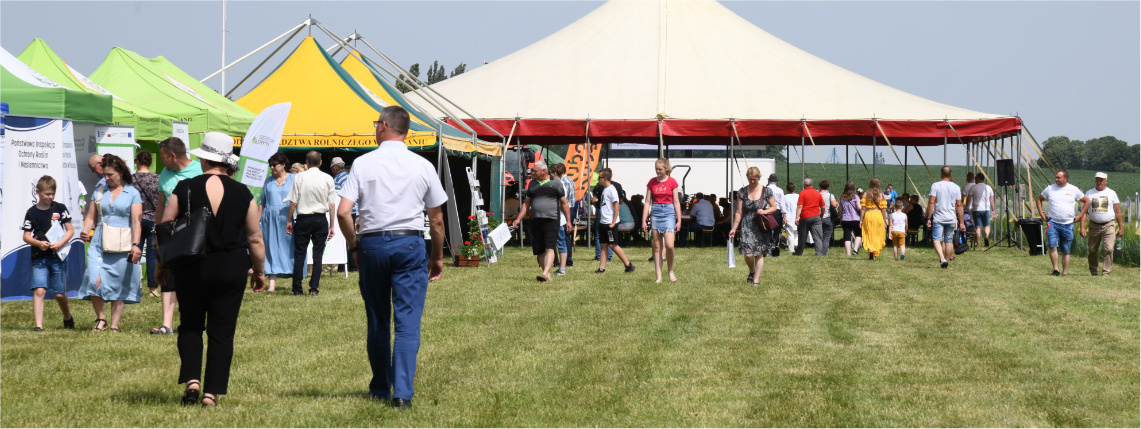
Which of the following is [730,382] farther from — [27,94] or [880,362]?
[27,94]

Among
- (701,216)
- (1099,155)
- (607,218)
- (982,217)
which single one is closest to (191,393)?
(607,218)

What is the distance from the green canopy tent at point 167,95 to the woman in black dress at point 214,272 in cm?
857

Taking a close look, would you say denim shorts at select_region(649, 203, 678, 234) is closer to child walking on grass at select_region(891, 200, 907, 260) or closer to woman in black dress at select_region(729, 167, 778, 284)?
woman in black dress at select_region(729, 167, 778, 284)

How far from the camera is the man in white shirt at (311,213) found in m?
12.3

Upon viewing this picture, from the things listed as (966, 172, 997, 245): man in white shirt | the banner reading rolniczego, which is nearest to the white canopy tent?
A: (966, 172, 997, 245): man in white shirt

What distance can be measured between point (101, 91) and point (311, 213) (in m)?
2.93

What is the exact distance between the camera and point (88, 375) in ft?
24.1

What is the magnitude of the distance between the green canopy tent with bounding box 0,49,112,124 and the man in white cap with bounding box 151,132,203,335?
213 centimetres

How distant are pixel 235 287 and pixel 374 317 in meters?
0.73

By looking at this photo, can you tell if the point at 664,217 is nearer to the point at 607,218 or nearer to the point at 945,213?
the point at 607,218

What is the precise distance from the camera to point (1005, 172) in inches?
899

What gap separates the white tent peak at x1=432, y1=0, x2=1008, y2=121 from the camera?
24281 millimetres

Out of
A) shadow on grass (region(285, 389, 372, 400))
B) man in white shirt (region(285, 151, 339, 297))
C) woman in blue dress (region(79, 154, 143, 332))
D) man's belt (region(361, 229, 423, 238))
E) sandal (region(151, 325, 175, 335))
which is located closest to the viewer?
man's belt (region(361, 229, 423, 238))

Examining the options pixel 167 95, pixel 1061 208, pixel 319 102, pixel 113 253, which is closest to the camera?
pixel 113 253
